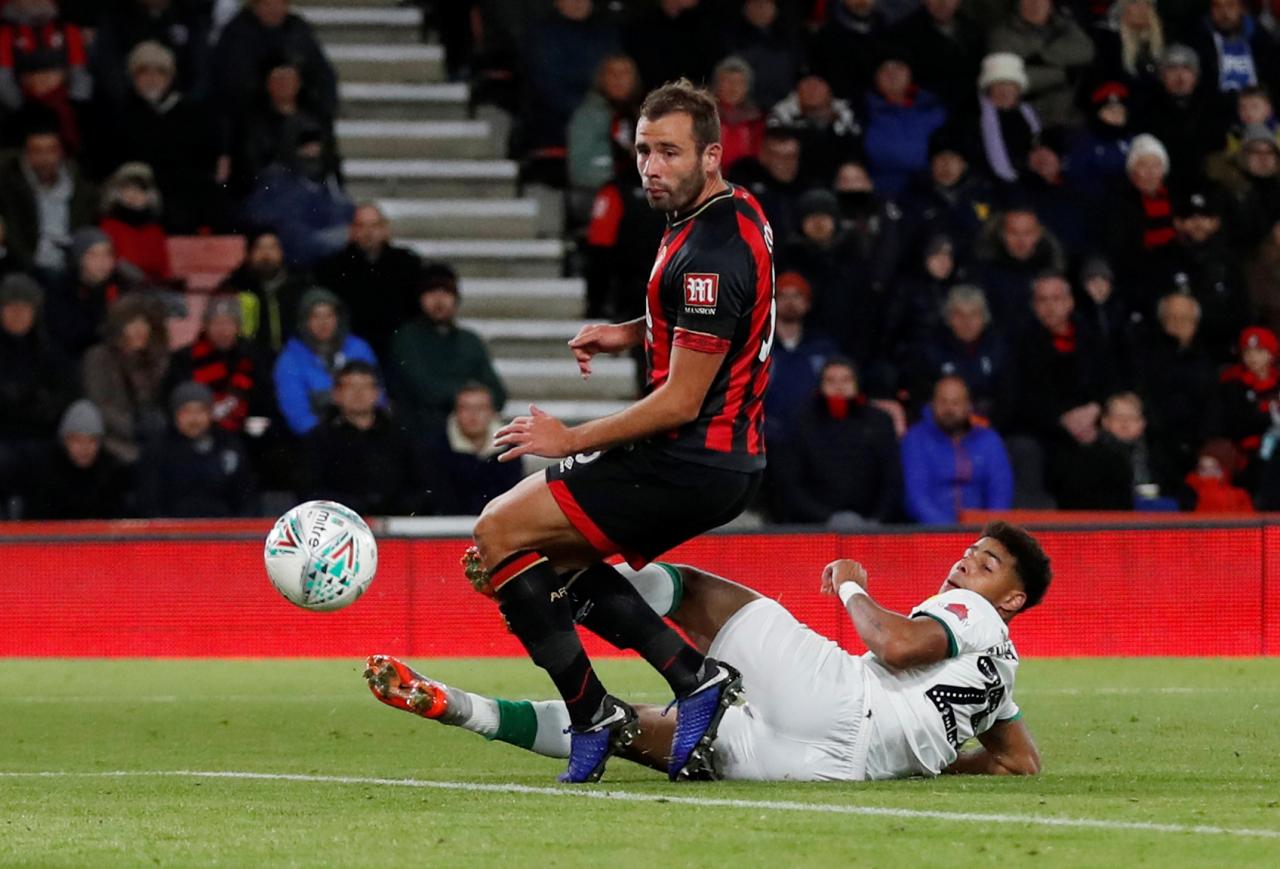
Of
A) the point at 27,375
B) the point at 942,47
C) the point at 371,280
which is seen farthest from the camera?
the point at 942,47

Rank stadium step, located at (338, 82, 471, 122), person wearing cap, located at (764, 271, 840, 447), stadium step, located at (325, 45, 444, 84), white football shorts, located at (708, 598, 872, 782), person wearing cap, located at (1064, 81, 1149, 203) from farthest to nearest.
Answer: stadium step, located at (325, 45, 444, 84), stadium step, located at (338, 82, 471, 122), person wearing cap, located at (1064, 81, 1149, 203), person wearing cap, located at (764, 271, 840, 447), white football shorts, located at (708, 598, 872, 782)

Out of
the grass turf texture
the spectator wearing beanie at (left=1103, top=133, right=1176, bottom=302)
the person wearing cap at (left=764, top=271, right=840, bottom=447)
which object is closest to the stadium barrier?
the grass turf texture

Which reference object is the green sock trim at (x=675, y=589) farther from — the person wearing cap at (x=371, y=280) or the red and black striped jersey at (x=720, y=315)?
the person wearing cap at (x=371, y=280)

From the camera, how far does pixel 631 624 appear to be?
22.9 feet

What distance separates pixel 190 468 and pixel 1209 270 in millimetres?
7133

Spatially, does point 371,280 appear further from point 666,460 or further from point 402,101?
point 666,460

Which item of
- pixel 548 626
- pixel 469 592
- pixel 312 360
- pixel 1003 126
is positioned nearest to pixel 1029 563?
pixel 548 626

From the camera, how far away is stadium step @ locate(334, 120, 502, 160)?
17719mm

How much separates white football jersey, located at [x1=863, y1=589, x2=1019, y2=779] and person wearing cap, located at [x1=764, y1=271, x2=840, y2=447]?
24.9 feet

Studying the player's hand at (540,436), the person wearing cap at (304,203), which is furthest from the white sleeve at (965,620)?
the person wearing cap at (304,203)

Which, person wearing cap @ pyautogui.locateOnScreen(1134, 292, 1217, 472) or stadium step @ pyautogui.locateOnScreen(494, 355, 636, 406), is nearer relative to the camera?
person wearing cap @ pyautogui.locateOnScreen(1134, 292, 1217, 472)

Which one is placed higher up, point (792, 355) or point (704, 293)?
point (704, 293)

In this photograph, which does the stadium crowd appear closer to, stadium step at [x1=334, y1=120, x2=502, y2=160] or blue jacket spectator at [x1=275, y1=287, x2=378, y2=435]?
blue jacket spectator at [x1=275, y1=287, x2=378, y2=435]

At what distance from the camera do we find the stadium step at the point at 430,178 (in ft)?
57.4
